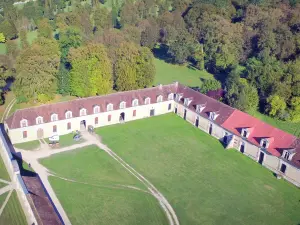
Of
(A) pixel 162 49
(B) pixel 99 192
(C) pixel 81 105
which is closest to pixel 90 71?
(C) pixel 81 105

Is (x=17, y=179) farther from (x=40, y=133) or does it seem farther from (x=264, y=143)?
(x=264, y=143)

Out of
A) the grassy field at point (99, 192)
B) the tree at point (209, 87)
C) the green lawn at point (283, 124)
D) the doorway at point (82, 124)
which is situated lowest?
the grassy field at point (99, 192)

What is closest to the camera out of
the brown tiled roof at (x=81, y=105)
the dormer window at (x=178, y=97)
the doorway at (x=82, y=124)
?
the brown tiled roof at (x=81, y=105)

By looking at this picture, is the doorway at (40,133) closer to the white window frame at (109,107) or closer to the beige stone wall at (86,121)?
the beige stone wall at (86,121)

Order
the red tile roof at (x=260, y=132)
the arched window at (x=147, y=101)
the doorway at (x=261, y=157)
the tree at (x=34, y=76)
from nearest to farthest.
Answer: the red tile roof at (x=260, y=132) → the doorway at (x=261, y=157) → the arched window at (x=147, y=101) → the tree at (x=34, y=76)

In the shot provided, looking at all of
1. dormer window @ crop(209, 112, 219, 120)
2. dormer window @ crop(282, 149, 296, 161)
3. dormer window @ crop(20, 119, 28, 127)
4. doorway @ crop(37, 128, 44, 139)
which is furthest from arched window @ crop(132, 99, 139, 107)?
dormer window @ crop(282, 149, 296, 161)

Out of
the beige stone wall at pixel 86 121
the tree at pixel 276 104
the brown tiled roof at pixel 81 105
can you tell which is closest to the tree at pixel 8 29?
the brown tiled roof at pixel 81 105
